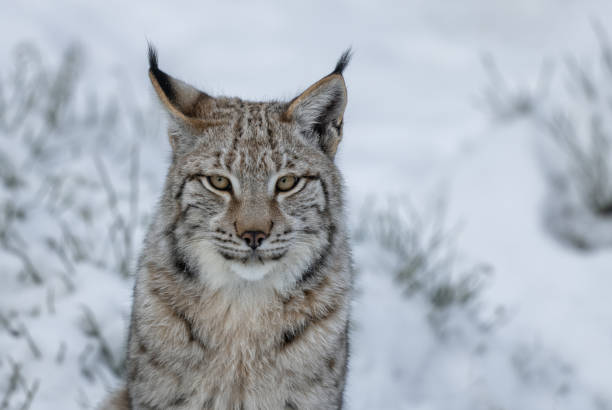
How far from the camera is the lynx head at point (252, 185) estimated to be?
2680 millimetres

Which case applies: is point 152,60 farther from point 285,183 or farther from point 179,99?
point 285,183

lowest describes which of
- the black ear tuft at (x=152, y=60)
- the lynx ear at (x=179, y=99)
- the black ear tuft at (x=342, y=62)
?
the lynx ear at (x=179, y=99)

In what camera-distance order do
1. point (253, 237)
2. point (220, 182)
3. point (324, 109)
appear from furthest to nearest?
point (324, 109)
point (220, 182)
point (253, 237)

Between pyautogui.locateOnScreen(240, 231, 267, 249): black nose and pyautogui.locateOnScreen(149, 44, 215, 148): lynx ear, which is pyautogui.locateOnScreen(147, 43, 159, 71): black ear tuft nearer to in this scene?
pyautogui.locateOnScreen(149, 44, 215, 148): lynx ear

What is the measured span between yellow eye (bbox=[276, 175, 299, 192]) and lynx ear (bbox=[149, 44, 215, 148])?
0.40 metres

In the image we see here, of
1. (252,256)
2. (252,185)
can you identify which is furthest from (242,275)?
(252,185)

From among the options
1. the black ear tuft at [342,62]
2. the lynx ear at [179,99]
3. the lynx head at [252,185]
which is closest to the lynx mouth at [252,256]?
the lynx head at [252,185]

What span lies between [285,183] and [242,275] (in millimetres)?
400

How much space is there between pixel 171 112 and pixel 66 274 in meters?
1.89

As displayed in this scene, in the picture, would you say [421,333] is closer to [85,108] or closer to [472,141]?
[472,141]

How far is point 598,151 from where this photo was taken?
6297mm

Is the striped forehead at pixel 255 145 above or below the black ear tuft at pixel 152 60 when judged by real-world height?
below

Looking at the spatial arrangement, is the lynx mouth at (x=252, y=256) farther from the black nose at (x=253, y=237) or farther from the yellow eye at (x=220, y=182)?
the yellow eye at (x=220, y=182)

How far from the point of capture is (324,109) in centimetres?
297
